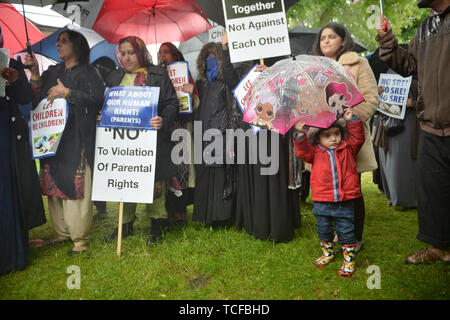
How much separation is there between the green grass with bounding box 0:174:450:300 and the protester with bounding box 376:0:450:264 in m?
0.33

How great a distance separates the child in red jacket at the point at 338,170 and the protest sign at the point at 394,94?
2.35 meters

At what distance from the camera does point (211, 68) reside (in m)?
4.11

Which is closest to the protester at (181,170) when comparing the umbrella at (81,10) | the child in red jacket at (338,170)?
the umbrella at (81,10)

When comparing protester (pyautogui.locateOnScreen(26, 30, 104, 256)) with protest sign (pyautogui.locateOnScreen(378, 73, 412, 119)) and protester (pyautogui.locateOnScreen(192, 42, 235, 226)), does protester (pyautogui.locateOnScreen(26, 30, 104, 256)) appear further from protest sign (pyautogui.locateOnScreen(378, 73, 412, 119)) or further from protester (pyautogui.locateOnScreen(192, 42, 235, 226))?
protest sign (pyautogui.locateOnScreen(378, 73, 412, 119))

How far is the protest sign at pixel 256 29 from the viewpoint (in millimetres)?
3291

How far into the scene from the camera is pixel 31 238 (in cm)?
425

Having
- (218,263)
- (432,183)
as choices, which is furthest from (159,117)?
(432,183)

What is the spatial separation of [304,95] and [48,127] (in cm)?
261

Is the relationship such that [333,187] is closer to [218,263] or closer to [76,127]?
[218,263]

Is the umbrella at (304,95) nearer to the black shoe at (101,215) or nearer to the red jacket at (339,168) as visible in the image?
the red jacket at (339,168)

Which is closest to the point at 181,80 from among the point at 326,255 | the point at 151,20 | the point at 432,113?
the point at 151,20

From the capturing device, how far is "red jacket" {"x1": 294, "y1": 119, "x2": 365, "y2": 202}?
9.21 feet

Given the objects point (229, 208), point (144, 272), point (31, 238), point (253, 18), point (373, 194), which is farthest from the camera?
point (373, 194)

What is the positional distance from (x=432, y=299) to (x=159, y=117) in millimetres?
2921
